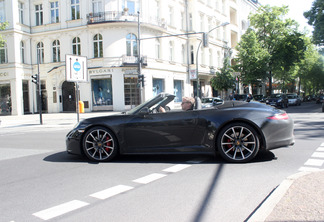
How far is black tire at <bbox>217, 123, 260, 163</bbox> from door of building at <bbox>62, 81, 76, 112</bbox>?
2761 cm

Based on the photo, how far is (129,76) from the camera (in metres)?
29.3

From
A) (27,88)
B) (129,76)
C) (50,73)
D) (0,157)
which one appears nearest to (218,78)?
(129,76)

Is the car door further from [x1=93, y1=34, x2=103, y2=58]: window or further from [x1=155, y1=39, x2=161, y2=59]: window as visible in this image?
[x1=155, y1=39, x2=161, y2=59]: window

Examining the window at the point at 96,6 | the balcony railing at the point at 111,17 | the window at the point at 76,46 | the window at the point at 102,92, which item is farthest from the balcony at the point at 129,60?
the window at the point at 96,6

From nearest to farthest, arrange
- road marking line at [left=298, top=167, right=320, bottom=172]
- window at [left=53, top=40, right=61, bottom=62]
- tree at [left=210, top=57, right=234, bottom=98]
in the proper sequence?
road marking line at [left=298, top=167, right=320, bottom=172] → window at [left=53, top=40, right=61, bottom=62] → tree at [left=210, top=57, right=234, bottom=98]

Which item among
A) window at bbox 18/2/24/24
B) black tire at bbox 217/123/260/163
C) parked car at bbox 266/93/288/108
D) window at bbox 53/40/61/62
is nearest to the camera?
black tire at bbox 217/123/260/163

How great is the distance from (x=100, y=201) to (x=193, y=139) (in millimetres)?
2394

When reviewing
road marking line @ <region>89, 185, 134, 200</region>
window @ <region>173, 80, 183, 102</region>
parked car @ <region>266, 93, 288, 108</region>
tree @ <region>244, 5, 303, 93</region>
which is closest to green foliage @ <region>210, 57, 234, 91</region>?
window @ <region>173, 80, 183, 102</region>

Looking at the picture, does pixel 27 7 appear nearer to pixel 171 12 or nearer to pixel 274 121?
pixel 171 12

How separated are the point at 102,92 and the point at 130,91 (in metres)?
2.81

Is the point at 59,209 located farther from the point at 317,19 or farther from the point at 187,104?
the point at 317,19

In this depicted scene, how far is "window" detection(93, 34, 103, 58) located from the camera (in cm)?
2961

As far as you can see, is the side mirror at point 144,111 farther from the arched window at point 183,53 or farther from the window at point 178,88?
the arched window at point 183,53

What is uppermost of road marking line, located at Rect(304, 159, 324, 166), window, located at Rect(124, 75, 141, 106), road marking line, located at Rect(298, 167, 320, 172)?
window, located at Rect(124, 75, 141, 106)
